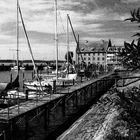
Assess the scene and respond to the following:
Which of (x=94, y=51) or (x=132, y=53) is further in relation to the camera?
(x=94, y=51)

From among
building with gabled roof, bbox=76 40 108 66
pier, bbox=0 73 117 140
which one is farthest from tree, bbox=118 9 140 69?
building with gabled roof, bbox=76 40 108 66

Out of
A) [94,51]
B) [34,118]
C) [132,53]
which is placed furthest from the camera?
[94,51]

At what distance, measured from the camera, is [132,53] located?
434cm

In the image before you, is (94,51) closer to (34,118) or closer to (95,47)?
(95,47)

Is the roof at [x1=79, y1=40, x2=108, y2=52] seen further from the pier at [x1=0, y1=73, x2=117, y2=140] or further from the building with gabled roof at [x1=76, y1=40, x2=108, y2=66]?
the pier at [x1=0, y1=73, x2=117, y2=140]

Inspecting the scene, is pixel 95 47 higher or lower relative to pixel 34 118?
higher

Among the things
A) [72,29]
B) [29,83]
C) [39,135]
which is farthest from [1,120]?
[72,29]

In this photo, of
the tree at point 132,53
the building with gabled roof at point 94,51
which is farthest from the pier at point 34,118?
the building with gabled roof at point 94,51

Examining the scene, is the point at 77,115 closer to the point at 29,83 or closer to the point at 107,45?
the point at 29,83

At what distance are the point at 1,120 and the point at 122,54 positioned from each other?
37.4ft

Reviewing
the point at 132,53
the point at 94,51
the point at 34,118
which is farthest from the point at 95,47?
the point at 132,53

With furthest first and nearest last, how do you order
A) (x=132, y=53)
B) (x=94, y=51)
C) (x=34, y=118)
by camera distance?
(x=94, y=51), (x=34, y=118), (x=132, y=53)

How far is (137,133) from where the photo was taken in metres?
4.35

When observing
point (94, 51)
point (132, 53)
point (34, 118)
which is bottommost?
point (34, 118)
